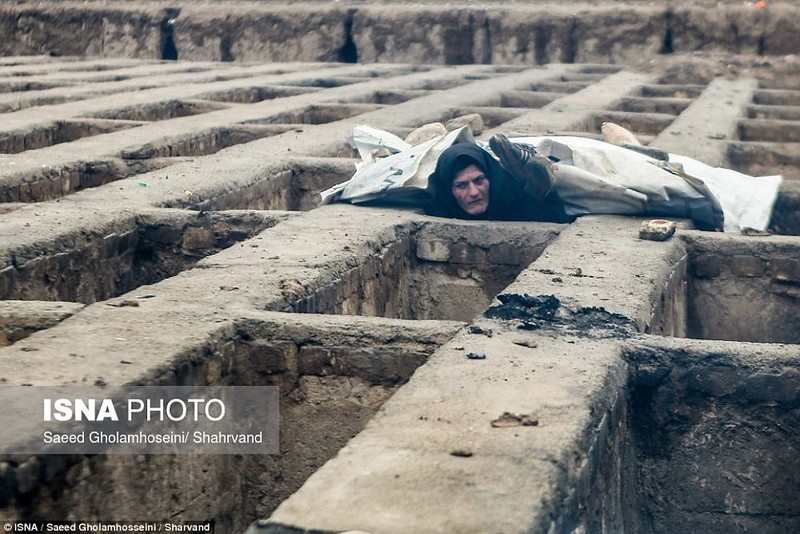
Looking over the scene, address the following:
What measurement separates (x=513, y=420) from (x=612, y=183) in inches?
114

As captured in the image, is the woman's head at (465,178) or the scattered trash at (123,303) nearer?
the scattered trash at (123,303)

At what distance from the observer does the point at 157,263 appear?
579 centimetres

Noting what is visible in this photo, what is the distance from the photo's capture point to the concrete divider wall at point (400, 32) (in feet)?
43.7

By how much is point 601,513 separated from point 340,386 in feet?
3.08

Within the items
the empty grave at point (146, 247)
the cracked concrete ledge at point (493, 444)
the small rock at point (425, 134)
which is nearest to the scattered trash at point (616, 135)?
the small rock at point (425, 134)

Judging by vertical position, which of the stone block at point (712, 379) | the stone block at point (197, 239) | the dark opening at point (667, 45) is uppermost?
the stone block at point (712, 379)

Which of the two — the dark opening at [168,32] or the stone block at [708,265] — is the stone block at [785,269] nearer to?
the stone block at [708,265]

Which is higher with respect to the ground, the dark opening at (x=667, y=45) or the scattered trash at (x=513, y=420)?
the scattered trash at (x=513, y=420)

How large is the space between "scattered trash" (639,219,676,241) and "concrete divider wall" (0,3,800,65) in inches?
325

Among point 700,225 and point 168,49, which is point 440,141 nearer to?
point 700,225

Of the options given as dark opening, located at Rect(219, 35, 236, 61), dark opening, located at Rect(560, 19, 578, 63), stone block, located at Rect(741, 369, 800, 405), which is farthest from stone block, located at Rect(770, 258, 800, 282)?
dark opening, located at Rect(219, 35, 236, 61)

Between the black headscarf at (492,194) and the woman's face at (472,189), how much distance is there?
2cm

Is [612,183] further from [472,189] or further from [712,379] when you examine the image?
[712,379]

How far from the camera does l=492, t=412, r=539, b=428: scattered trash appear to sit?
3221 millimetres
